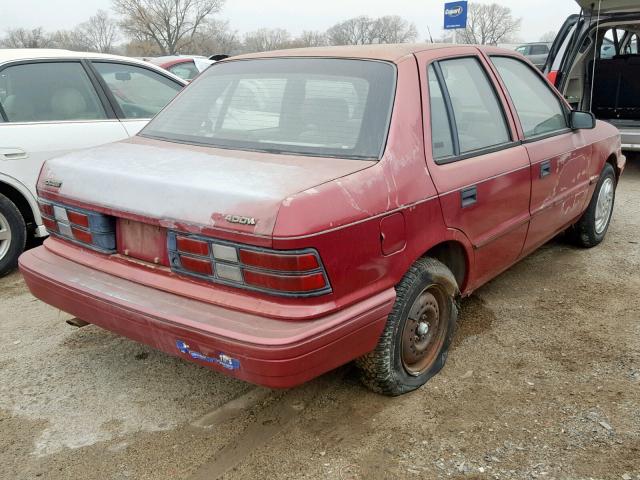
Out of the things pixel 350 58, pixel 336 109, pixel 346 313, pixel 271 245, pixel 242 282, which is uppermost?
pixel 350 58

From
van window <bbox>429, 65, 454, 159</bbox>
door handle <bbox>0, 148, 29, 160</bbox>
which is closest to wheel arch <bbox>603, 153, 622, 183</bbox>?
van window <bbox>429, 65, 454, 159</bbox>

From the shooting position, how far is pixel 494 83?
11.1 feet

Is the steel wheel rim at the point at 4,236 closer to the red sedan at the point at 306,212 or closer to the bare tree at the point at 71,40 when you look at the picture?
the red sedan at the point at 306,212

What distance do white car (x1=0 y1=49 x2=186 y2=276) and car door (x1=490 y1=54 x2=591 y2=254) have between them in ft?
9.87

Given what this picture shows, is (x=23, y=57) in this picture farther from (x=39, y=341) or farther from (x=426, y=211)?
(x=426, y=211)

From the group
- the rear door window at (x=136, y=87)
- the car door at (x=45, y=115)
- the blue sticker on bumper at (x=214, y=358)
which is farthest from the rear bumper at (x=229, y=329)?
the rear door window at (x=136, y=87)

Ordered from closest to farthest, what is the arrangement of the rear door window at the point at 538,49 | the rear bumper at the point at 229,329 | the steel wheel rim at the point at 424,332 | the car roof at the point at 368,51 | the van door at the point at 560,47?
the rear bumper at the point at 229,329
the steel wheel rim at the point at 424,332
the car roof at the point at 368,51
the van door at the point at 560,47
the rear door window at the point at 538,49

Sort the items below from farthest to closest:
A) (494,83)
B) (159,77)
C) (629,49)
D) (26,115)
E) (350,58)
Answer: (629,49) < (159,77) < (26,115) < (494,83) < (350,58)

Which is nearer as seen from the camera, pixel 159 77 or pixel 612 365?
pixel 612 365

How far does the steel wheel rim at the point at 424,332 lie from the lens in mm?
2768

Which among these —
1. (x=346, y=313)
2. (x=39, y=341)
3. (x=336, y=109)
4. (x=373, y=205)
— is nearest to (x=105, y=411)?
(x=39, y=341)

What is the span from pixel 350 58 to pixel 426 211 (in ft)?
2.92

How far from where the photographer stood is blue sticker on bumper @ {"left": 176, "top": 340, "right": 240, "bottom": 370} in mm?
2209

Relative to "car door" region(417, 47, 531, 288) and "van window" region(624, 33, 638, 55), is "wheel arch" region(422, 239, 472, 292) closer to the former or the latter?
"car door" region(417, 47, 531, 288)
